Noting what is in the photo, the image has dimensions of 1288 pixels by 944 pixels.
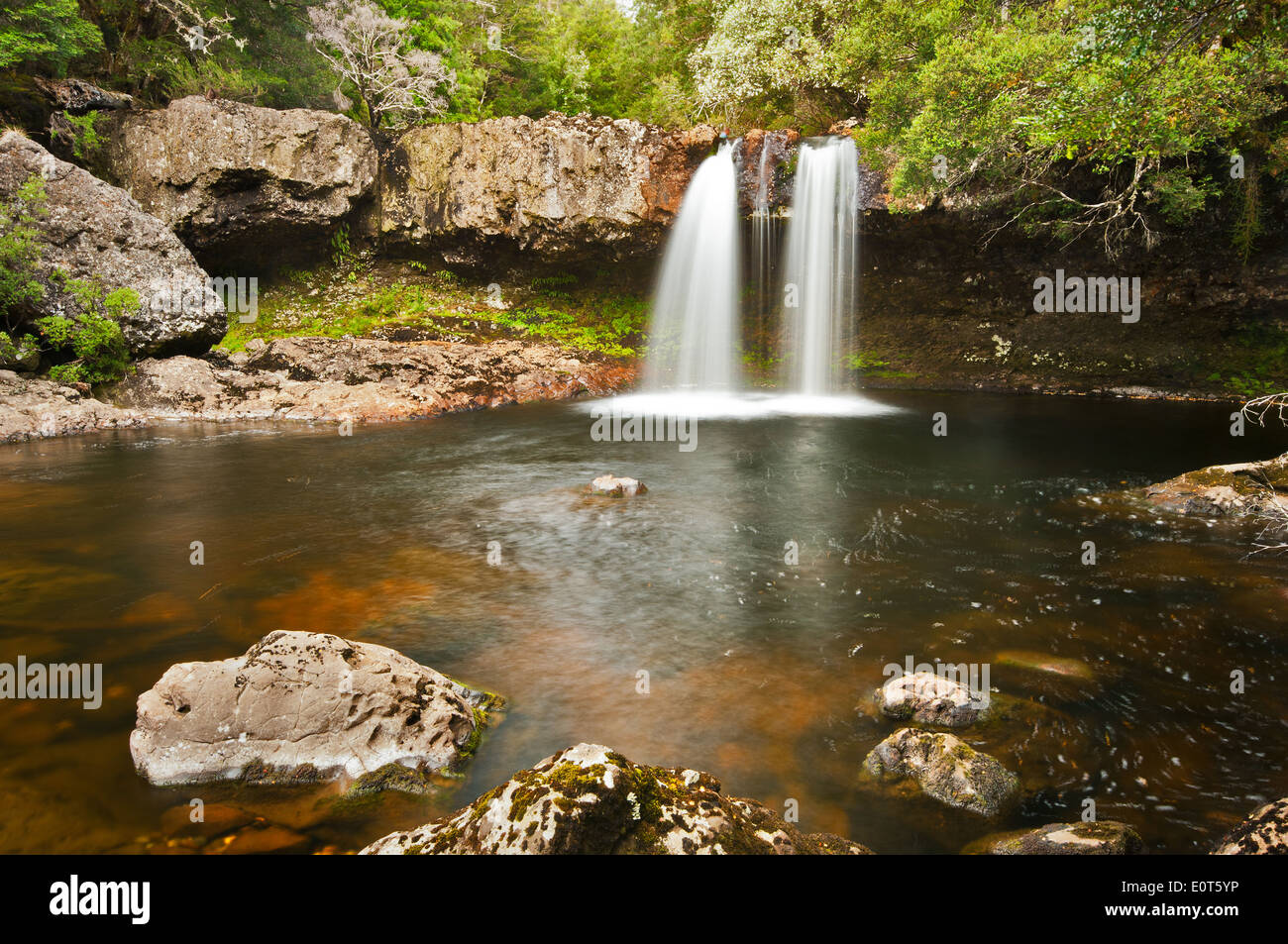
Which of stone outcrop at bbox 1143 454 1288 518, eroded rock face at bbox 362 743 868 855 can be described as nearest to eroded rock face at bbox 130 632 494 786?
eroded rock face at bbox 362 743 868 855

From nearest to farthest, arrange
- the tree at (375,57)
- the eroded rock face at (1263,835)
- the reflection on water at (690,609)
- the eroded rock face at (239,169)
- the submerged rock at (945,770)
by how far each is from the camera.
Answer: the eroded rock face at (1263,835) < the submerged rock at (945,770) < the reflection on water at (690,609) < the eroded rock face at (239,169) < the tree at (375,57)

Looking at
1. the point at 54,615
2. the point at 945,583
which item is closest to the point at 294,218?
the point at 54,615

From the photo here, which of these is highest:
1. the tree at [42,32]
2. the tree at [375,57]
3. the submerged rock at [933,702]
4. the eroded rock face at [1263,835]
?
the tree at [375,57]

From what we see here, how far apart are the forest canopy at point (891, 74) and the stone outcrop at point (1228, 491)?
480 cm

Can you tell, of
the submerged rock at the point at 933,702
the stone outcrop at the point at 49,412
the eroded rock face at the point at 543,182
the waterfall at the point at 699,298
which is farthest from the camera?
the waterfall at the point at 699,298

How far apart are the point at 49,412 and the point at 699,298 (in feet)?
56.4

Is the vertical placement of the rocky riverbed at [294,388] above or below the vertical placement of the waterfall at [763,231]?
below

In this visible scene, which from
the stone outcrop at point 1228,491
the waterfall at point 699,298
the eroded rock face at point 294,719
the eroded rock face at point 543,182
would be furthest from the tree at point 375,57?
the stone outcrop at point 1228,491

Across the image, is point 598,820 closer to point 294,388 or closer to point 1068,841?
point 1068,841

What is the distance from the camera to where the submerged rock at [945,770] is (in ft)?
13.4

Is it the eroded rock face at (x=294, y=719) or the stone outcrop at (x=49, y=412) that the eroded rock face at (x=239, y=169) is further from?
the eroded rock face at (x=294, y=719)

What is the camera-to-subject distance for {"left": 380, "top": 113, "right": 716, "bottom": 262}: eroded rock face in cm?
2173

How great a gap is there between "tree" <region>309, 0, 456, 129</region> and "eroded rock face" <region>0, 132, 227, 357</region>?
914cm

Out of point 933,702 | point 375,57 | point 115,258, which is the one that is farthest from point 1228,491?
point 375,57
